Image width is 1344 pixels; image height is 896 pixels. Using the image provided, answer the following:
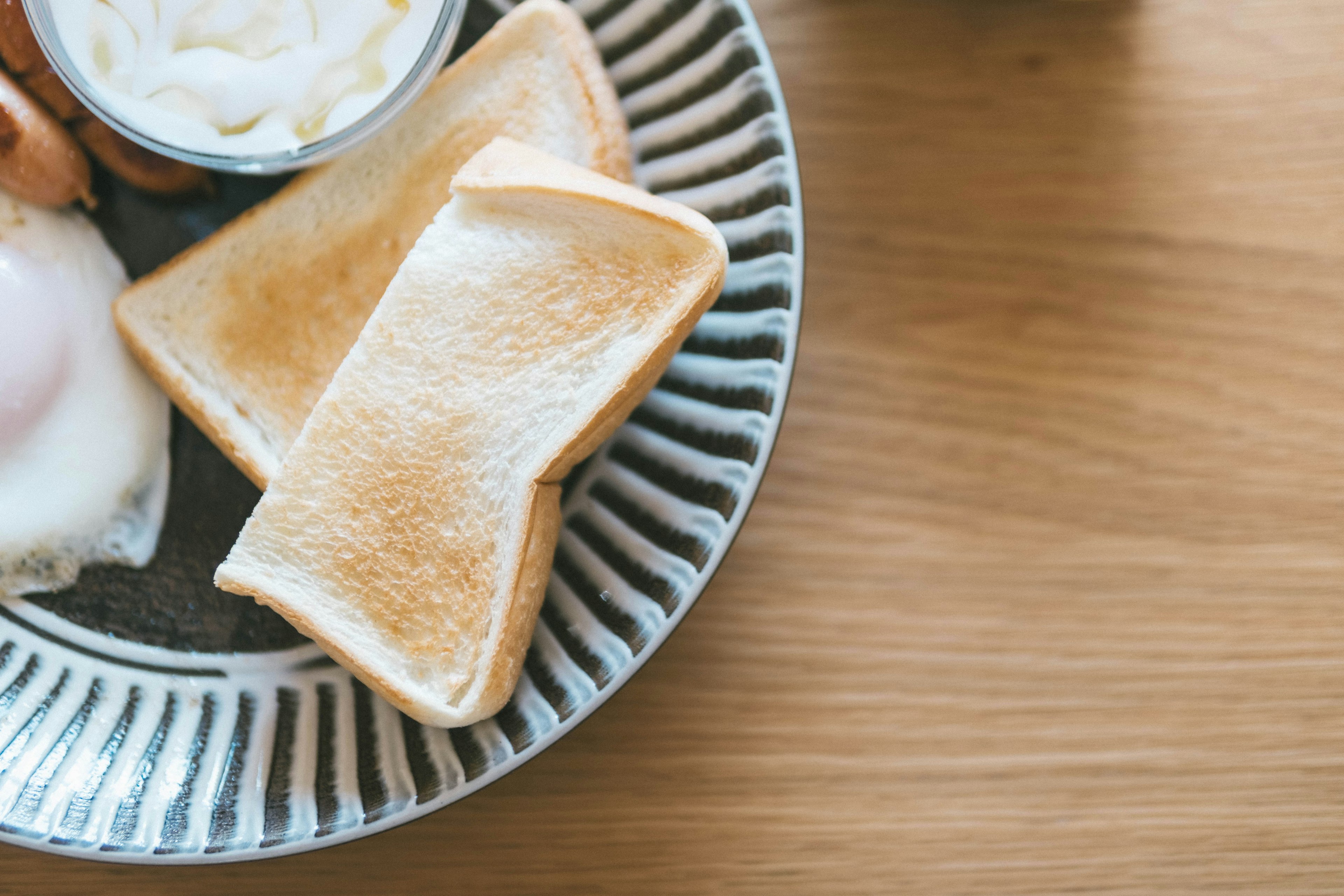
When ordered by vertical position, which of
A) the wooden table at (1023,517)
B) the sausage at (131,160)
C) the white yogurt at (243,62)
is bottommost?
the wooden table at (1023,517)

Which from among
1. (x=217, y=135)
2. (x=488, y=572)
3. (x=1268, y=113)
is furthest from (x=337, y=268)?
(x=1268, y=113)

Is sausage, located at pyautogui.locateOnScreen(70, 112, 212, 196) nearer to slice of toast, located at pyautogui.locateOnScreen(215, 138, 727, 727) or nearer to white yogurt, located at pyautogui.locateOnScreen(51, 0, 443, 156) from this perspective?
white yogurt, located at pyautogui.locateOnScreen(51, 0, 443, 156)

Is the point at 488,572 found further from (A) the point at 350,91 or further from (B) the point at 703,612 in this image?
(A) the point at 350,91

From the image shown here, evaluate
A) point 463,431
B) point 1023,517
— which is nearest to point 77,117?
point 463,431

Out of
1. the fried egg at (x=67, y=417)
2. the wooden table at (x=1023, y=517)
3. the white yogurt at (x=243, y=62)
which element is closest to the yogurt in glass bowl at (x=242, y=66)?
the white yogurt at (x=243, y=62)

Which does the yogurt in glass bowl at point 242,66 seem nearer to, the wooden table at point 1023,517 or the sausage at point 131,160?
the sausage at point 131,160

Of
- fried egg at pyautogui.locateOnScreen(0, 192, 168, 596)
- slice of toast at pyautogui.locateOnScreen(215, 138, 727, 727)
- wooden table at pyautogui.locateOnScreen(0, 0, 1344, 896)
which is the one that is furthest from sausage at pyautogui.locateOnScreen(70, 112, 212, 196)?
wooden table at pyautogui.locateOnScreen(0, 0, 1344, 896)
